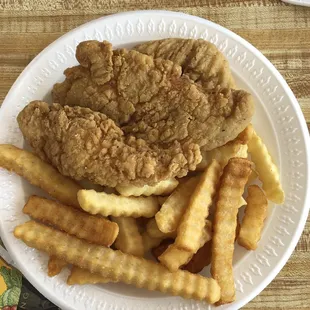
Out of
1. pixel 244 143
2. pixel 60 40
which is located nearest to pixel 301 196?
pixel 244 143

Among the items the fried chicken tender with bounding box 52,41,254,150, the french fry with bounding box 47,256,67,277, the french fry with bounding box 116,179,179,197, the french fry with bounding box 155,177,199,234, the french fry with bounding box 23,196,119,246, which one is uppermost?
the fried chicken tender with bounding box 52,41,254,150

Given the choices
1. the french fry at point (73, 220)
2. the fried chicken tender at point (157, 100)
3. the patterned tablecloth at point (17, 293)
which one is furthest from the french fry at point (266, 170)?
the patterned tablecloth at point (17, 293)

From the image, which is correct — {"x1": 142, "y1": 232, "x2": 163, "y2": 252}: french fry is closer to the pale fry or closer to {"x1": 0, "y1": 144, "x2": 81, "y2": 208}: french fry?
{"x1": 0, "y1": 144, "x2": 81, "y2": 208}: french fry

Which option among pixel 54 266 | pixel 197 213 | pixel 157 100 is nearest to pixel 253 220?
pixel 197 213

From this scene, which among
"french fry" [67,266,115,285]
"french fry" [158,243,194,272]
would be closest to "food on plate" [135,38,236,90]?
"french fry" [158,243,194,272]

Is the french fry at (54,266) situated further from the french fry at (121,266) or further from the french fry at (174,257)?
the french fry at (174,257)

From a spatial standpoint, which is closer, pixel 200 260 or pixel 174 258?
pixel 174 258

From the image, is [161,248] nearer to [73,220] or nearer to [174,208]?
[174,208]
